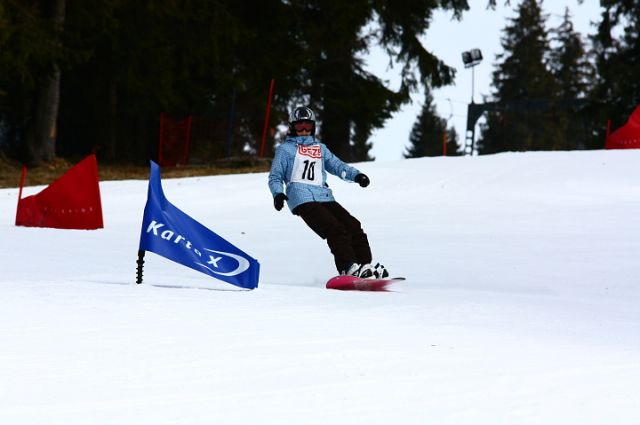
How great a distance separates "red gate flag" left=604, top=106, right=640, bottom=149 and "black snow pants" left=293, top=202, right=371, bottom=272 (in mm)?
19410

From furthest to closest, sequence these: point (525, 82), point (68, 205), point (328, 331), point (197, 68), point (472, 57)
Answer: point (525, 82)
point (472, 57)
point (197, 68)
point (68, 205)
point (328, 331)

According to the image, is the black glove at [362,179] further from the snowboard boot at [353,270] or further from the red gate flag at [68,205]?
the red gate flag at [68,205]

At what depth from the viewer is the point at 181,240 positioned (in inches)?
337

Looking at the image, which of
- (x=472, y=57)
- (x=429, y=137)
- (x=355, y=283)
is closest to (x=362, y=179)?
(x=355, y=283)

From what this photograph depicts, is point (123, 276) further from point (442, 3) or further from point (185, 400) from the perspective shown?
point (442, 3)

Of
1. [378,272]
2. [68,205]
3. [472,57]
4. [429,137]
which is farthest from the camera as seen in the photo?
[429,137]

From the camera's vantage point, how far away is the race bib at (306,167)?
9.35 meters

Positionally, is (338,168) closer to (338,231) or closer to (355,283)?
(338,231)

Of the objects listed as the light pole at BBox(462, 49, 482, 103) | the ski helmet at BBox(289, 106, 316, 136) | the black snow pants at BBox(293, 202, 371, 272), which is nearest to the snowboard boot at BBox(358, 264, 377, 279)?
the black snow pants at BBox(293, 202, 371, 272)

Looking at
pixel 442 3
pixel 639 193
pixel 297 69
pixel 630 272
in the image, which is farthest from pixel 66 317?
pixel 442 3

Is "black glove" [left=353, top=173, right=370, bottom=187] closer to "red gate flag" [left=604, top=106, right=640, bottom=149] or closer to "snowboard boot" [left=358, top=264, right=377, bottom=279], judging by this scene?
"snowboard boot" [left=358, top=264, right=377, bottom=279]

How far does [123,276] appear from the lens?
9828 mm

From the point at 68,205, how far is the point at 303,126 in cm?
567

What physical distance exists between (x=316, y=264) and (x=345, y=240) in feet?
8.46
